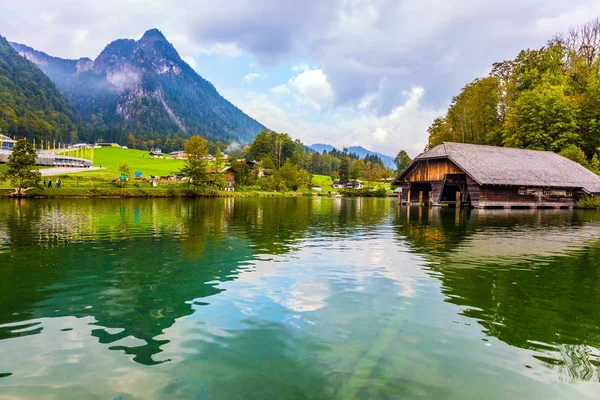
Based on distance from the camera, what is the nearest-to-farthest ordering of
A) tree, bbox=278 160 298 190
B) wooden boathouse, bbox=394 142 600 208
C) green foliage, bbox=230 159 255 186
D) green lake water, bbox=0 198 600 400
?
green lake water, bbox=0 198 600 400 → wooden boathouse, bbox=394 142 600 208 → green foliage, bbox=230 159 255 186 → tree, bbox=278 160 298 190

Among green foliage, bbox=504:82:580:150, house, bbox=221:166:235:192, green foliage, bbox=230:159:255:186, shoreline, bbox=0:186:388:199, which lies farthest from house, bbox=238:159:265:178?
green foliage, bbox=504:82:580:150

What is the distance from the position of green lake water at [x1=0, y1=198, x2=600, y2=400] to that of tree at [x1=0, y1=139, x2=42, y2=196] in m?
46.5

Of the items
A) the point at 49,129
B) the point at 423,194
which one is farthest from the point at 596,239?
the point at 49,129

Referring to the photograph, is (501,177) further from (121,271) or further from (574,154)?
(121,271)

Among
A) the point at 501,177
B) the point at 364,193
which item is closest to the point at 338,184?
the point at 364,193

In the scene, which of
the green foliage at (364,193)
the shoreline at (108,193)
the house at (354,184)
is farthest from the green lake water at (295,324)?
the house at (354,184)

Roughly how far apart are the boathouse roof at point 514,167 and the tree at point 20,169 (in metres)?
55.0

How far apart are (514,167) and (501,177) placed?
194 inches

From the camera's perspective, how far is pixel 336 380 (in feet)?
17.1

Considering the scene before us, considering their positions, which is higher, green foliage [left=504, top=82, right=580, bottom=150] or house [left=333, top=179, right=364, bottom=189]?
green foliage [left=504, top=82, right=580, bottom=150]

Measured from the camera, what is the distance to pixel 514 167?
2028 inches

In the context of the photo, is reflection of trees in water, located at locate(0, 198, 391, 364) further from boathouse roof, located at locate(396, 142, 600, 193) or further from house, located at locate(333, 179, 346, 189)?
house, located at locate(333, 179, 346, 189)

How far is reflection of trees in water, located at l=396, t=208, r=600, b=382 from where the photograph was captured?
6500mm

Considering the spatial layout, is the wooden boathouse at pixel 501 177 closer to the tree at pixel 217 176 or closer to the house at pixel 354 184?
the tree at pixel 217 176
